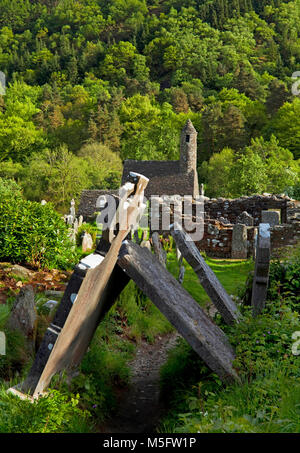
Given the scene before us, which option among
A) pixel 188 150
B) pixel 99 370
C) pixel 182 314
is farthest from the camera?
pixel 188 150

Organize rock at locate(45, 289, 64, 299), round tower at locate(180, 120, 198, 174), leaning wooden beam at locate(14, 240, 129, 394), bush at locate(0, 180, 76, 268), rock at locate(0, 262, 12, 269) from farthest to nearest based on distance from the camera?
round tower at locate(180, 120, 198, 174)
bush at locate(0, 180, 76, 268)
rock at locate(0, 262, 12, 269)
rock at locate(45, 289, 64, 299)
leaning wooden beam at locate(14, 240, 129, 394)

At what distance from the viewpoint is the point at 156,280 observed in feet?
17.7

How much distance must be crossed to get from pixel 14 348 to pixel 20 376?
478mm

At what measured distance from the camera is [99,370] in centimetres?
578

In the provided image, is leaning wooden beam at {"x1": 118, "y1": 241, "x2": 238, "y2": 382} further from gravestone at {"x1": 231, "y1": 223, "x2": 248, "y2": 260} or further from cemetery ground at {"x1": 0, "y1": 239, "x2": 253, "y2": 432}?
gravestone at {"x1": 231, "y1": 223, "x2": 248, "y2": 260}

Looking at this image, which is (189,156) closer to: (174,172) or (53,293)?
(174,172)

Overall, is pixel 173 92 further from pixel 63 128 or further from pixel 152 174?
pixel 152 174

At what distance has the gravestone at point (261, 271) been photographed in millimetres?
5586

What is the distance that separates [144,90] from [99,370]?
4127 inches

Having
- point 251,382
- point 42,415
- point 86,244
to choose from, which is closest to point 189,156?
point 86,244

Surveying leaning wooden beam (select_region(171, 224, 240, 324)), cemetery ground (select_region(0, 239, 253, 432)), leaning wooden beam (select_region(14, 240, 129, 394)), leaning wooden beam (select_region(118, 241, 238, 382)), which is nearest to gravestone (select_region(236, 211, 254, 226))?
cemetery ground (select_region(0, 239, 253, 432))

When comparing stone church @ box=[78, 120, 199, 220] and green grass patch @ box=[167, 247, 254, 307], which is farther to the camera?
stone church @ box=[78, 120, 199, 220]

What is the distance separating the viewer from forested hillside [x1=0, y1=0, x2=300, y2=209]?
5528 cm

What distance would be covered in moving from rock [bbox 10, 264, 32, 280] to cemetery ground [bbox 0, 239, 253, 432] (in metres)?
0.09
